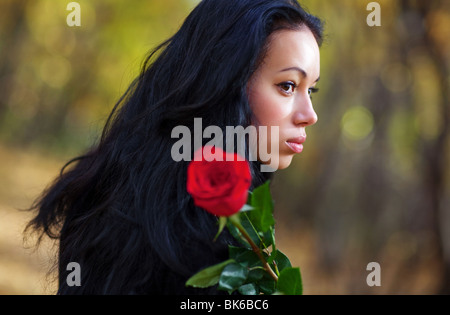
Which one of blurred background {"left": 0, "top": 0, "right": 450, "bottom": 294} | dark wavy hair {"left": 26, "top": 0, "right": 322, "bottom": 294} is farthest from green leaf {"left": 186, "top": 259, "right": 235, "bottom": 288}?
blurred background {"left": 0, "top": 0, "right": 450, "bottom": 294}

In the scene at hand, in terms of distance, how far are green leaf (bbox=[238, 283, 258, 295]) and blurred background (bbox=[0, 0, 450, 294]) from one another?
34.2 inches

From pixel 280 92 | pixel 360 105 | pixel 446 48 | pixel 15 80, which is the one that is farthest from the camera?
pixel 15 80

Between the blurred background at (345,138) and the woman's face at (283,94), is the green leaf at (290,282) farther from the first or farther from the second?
the blurred background at (345,138)

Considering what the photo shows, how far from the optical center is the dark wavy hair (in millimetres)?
1438

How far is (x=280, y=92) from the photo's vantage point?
1.67 m

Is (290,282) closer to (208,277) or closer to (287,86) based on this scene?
(208,277)

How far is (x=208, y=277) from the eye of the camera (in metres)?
1.28

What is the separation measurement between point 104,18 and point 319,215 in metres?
7.69

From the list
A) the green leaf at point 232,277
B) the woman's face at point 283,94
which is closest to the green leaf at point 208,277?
the green leaf at point 232,277

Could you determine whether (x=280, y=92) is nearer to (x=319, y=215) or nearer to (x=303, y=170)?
(x=319, y=215)

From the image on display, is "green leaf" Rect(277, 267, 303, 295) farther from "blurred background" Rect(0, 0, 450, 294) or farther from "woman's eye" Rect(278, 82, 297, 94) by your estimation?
"blurred background" Rect(0, 0, 450, 294)

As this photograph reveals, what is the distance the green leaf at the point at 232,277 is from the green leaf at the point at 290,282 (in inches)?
3.6

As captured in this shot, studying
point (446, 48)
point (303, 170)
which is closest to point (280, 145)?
point (446, 48)

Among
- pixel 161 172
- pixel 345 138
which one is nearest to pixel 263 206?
pixel 161 172
